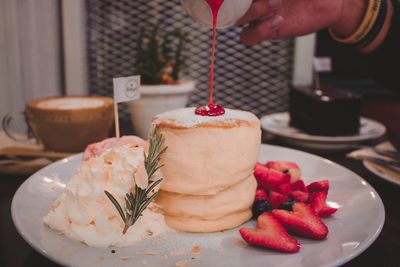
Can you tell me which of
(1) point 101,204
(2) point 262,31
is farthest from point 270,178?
(2) point 262,31

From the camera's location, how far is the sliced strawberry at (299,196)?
115cm

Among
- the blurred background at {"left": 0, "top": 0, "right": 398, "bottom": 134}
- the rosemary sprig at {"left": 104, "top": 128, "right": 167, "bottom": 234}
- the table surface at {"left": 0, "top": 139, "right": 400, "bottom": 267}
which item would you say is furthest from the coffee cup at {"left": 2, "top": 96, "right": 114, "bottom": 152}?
the blurred background at {"left": 0, "top": 0, "right": 398, "bottom": 134}

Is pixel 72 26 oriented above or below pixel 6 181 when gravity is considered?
above

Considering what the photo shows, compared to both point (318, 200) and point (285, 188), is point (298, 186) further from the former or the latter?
point (318, 200)

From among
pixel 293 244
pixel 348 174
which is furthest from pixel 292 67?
pixel 293 244

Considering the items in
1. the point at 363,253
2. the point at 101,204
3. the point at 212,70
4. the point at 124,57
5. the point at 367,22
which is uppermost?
the point at 367,22

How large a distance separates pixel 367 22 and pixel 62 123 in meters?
1.25

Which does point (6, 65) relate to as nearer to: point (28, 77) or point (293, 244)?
point (28, 77)

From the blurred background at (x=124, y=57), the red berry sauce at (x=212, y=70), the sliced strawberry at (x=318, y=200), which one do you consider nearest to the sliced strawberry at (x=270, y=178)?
the sliced strawberry at (x=318, y=200)

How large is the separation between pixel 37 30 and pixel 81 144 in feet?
3.71

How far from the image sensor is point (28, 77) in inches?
94.3

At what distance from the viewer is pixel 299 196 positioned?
1.16 m

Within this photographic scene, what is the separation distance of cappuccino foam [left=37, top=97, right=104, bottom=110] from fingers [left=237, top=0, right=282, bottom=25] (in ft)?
2.23

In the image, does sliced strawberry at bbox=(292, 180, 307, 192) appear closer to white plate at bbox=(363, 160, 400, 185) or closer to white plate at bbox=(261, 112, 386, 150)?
white plate at bbox=(363, 160, 400, 185)
